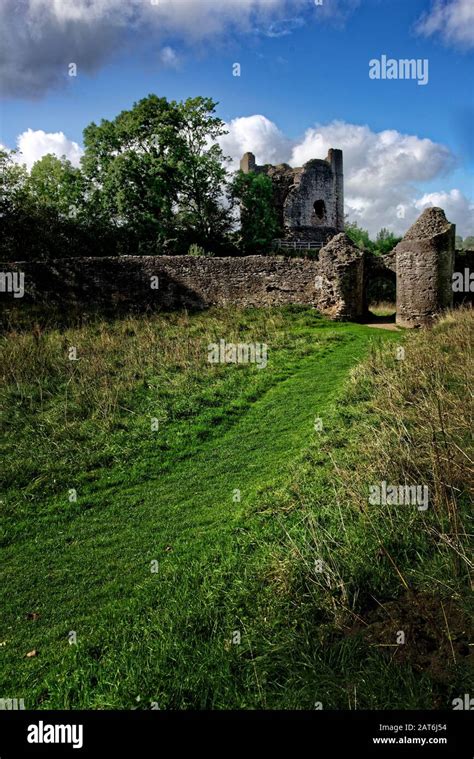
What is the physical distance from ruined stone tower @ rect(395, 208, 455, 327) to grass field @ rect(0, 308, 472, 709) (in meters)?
9.28

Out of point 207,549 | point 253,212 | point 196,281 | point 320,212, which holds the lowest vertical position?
point 207,549

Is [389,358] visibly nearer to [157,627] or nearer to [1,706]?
[157,627]

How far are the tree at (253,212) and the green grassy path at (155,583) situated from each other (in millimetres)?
27005

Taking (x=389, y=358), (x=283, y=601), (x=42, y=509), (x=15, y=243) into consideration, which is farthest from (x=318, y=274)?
(x=283, y=601)

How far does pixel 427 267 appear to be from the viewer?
2061 centimetres

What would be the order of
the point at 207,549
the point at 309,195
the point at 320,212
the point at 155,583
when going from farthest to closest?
the point at 320,212, the point at 309,195, the point at 207,549, the point at 155,583

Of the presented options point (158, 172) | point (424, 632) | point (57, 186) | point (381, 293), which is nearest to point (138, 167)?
point (158, 172)

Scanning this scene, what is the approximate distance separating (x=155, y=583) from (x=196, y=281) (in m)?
20.2

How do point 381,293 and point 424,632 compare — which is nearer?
point 424,632

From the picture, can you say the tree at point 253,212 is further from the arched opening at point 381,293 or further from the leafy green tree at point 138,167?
the arched opening at point 381,293

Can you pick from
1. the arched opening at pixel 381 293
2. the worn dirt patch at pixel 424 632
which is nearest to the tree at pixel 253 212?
the arched opening at pixel 381 293

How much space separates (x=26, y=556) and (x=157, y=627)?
102 inches

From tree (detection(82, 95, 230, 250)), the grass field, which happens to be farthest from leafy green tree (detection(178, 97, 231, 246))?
the grass field

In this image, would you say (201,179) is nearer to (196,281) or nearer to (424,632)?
(196,281)
